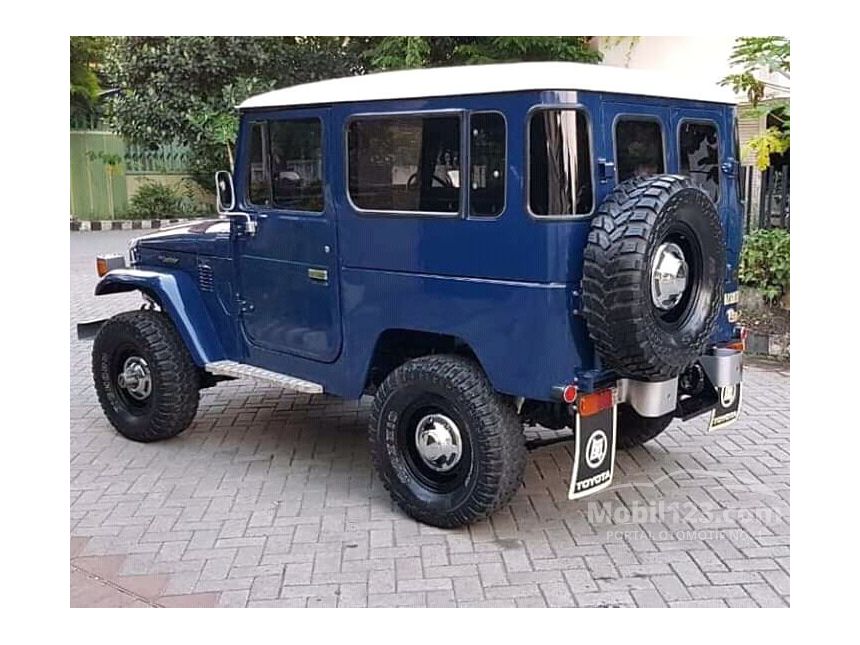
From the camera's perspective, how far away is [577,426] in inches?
152

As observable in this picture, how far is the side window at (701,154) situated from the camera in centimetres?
435

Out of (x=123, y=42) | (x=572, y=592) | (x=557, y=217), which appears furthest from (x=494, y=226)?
(x=123, y=42)

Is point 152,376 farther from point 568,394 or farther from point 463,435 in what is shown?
point 568,394

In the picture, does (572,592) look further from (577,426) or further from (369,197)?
(369,197)

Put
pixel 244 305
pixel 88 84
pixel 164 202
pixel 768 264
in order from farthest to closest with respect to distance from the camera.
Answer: pixel 164 202 < pixel 88 84 < pixel 768 264 < pixel 244 305

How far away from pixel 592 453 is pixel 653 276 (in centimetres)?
89

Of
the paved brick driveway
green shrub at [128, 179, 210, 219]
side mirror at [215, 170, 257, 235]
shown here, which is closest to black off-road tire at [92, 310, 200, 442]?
the paved brick driveway

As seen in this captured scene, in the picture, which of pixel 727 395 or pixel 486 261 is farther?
pixel 727 395

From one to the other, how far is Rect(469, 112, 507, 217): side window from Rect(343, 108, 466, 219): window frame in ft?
0.12

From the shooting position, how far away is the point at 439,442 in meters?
4.24

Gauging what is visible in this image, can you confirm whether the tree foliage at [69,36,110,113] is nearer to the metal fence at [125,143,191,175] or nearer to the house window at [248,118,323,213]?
the metal fence at [125,143,191,175]

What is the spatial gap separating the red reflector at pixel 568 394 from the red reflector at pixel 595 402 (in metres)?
0.07

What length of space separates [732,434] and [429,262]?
2875 millimetres

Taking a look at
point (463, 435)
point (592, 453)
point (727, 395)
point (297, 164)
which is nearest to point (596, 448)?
point (592, 453)
